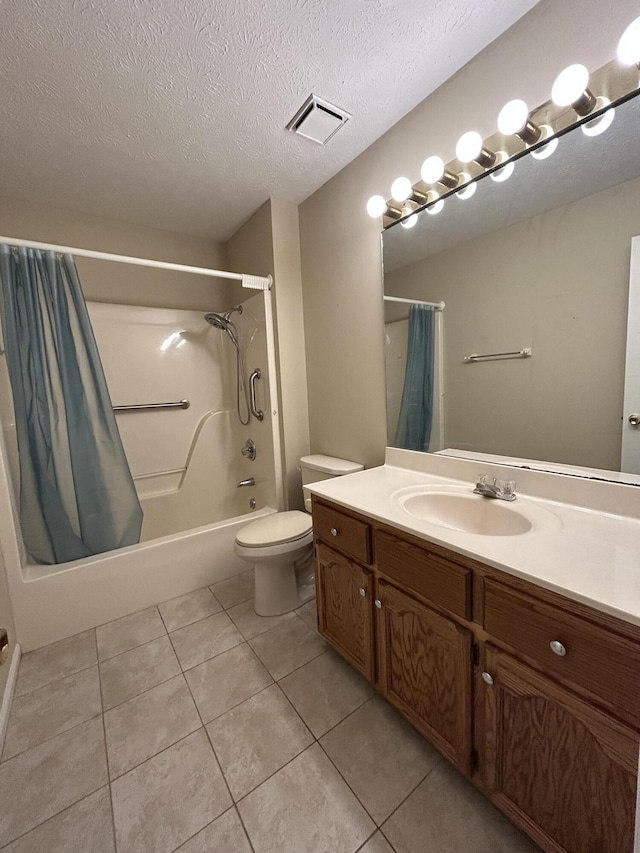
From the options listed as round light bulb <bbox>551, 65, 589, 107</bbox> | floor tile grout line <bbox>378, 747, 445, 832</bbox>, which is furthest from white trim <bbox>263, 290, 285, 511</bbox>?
round light bulb <bbox>551, 65, 589, 107</bbox>

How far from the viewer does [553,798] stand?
0.75 meters

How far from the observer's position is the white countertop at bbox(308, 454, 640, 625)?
66cm

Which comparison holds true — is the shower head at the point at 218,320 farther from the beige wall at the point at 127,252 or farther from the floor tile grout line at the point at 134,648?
the floor tile grout line at the point at 134,648

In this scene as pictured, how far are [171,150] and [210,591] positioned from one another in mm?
2372

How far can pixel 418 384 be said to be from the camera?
1.60m

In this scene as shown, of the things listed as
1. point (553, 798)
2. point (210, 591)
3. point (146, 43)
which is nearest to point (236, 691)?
point (210, 591)

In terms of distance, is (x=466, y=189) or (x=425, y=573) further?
(x=466, y=189)

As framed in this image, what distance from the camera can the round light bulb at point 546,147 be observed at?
3.52 ft

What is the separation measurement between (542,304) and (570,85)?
1.96 ft

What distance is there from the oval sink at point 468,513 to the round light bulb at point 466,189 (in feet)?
3.85

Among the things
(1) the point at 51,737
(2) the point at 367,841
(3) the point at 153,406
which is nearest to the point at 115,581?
(1) the point at 51,737

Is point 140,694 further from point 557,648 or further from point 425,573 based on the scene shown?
point 557,648

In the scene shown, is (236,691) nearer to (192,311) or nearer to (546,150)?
(546,150)

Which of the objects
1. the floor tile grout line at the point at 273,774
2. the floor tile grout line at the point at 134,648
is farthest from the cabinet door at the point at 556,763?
the floor tile grout line at the point at 134,648
